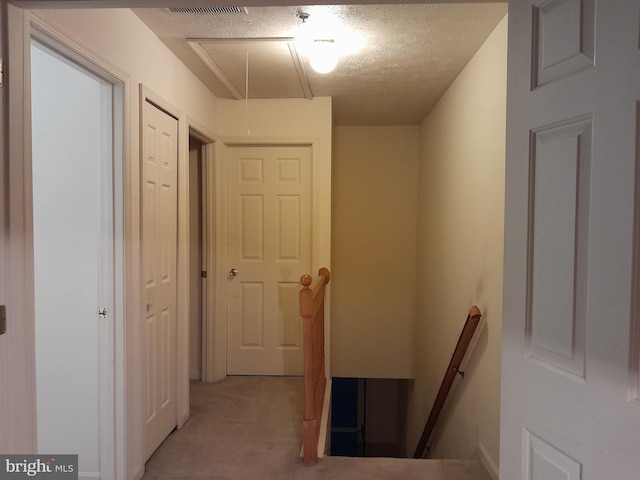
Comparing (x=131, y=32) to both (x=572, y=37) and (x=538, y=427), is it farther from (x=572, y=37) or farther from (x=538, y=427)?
(x=538, y=427)

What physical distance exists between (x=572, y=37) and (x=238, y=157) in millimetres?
3039

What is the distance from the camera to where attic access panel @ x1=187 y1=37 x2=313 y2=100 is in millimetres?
2477

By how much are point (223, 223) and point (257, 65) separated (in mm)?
1395

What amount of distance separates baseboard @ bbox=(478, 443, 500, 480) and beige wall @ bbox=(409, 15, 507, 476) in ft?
0.05

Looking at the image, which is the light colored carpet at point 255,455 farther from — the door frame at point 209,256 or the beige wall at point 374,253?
the beige wall at point 374,253

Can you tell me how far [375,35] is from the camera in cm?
234

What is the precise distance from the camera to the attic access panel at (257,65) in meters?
2.48

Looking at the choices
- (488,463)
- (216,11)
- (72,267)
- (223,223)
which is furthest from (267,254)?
(488,463)

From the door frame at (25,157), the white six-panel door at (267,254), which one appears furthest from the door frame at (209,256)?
the door frame at (25,157)

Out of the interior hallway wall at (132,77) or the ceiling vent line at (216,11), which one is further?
the ceiling vent line at (216,11)

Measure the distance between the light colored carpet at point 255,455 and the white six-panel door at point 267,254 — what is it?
1.90ft

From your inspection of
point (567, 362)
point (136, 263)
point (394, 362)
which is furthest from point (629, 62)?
point (394, 362)

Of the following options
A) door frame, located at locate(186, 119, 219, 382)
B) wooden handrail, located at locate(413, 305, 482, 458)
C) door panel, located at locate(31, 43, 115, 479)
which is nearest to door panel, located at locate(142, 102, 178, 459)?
door panel, located at locate(31, 43, 115, 479)

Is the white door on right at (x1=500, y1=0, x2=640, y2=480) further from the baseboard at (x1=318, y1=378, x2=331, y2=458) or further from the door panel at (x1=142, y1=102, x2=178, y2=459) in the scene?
the door panel at (x1=142, y1=102, x2=178, y2=459)
